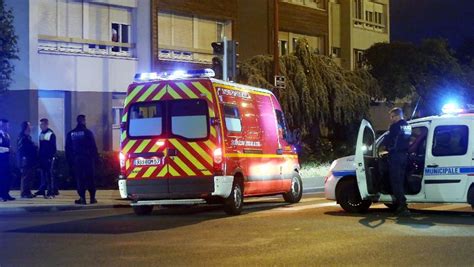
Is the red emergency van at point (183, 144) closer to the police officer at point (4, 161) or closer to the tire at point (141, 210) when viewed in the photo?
the tire at point (141, 210)

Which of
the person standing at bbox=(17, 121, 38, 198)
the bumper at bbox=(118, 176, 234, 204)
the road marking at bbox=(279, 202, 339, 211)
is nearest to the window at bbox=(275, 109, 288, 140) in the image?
the road marking at bbox=(279, 202, 339, 211)

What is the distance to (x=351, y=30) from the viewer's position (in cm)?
4466

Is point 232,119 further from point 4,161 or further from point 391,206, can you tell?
point 4,161

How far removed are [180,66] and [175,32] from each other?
1373mm

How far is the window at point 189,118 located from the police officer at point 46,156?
501cm

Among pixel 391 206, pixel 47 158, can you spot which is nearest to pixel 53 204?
pixel 47 158

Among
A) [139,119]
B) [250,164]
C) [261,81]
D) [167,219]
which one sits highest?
[261,81]

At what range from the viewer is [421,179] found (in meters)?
13.2

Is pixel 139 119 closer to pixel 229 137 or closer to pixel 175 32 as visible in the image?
pixel 229 137

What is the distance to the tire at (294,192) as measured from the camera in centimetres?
1711

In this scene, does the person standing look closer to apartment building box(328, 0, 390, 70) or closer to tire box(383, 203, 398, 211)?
tire box(383, 203, 398, 211)

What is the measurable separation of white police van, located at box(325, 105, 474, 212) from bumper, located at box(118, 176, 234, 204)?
8.28 feet

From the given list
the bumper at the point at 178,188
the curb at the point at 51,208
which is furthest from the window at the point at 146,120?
the curb at the point at 51,208

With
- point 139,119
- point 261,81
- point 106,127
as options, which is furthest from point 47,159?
point 261,81
